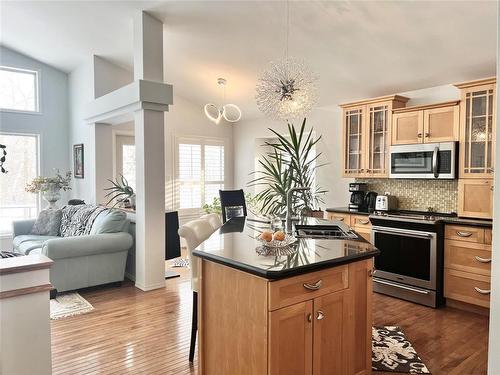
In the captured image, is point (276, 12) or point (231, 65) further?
point (231, 65)

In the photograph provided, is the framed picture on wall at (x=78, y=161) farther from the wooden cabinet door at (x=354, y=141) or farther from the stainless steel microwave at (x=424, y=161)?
the stainless steel microwave at (x=424, y=161)

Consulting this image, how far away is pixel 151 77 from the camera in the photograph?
4.54m

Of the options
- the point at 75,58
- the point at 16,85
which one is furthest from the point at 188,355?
the point at 16,85

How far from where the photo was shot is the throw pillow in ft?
18.4

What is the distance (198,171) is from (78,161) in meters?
2.25

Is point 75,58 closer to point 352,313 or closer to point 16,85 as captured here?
point 16,85

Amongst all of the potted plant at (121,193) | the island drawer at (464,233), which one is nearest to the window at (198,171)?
the potted plant at (121,193)

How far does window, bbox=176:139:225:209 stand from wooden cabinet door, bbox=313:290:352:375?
5476 millimetres

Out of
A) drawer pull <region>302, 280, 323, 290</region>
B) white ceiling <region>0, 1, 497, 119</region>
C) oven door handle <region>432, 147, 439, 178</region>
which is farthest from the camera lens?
oven door handle <region>432, 147, 439, 178</region>

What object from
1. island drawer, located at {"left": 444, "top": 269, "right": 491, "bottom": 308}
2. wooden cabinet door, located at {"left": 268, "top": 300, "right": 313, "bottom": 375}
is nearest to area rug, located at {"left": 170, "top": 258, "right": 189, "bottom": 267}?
island drawer, located at {"left": 444, "top": 269, "right": 491, "bottom": 308}

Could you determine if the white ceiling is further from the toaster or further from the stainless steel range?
the stainless steel range

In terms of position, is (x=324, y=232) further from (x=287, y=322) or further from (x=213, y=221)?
(x=287, y=322)

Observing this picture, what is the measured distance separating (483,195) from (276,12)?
2889mm

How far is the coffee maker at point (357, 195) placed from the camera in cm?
520
